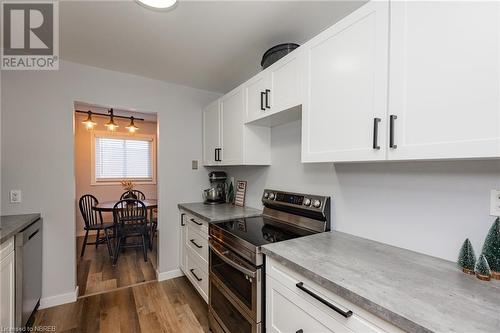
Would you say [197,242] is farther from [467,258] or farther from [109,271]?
[467,258]

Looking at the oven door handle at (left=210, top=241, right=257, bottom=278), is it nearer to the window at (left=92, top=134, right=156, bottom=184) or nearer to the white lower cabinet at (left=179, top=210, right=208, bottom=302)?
the white lower cabinet at (left=179, top=210, right=208, bottom=302)

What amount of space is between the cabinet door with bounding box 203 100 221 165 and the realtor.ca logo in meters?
1.45

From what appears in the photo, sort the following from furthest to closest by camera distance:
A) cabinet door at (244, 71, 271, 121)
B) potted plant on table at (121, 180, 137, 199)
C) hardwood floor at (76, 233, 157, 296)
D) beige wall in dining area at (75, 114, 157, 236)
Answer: beige wall in dining area at (75, 114, 157, 236) → potted plant on table at (121, 180, 137, 199) → hardwood floor at (76, 233, 157, 296) → cabinet door at (244, 71, 271, 121)

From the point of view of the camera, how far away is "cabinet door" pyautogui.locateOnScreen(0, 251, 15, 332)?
136 cm

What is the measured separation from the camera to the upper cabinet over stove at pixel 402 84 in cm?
76

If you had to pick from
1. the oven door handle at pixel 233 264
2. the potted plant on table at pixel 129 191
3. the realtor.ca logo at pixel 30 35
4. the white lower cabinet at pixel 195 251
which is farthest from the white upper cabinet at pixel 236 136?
the potted plant on table at pixel 129 191

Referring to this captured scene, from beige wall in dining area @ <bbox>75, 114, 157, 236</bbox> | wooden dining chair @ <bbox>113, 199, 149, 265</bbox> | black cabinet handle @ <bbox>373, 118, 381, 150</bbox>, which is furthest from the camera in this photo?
beige wall in dining area @ <bbox>75, 114, 157, 236</bbox>

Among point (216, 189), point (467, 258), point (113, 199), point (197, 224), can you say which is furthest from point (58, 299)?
point (467, 258)

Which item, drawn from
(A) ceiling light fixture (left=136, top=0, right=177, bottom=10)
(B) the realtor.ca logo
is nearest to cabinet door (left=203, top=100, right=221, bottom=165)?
(A) ceiling light fixture (left=136, top=0, right=177, bottom=10)

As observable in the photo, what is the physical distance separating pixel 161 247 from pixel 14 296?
1.26 meters

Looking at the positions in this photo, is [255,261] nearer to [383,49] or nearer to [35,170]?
[383,49]

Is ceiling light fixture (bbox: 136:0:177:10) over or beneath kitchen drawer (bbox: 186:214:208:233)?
over

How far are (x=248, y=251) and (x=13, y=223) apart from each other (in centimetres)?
182

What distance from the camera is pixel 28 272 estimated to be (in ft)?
5.73
